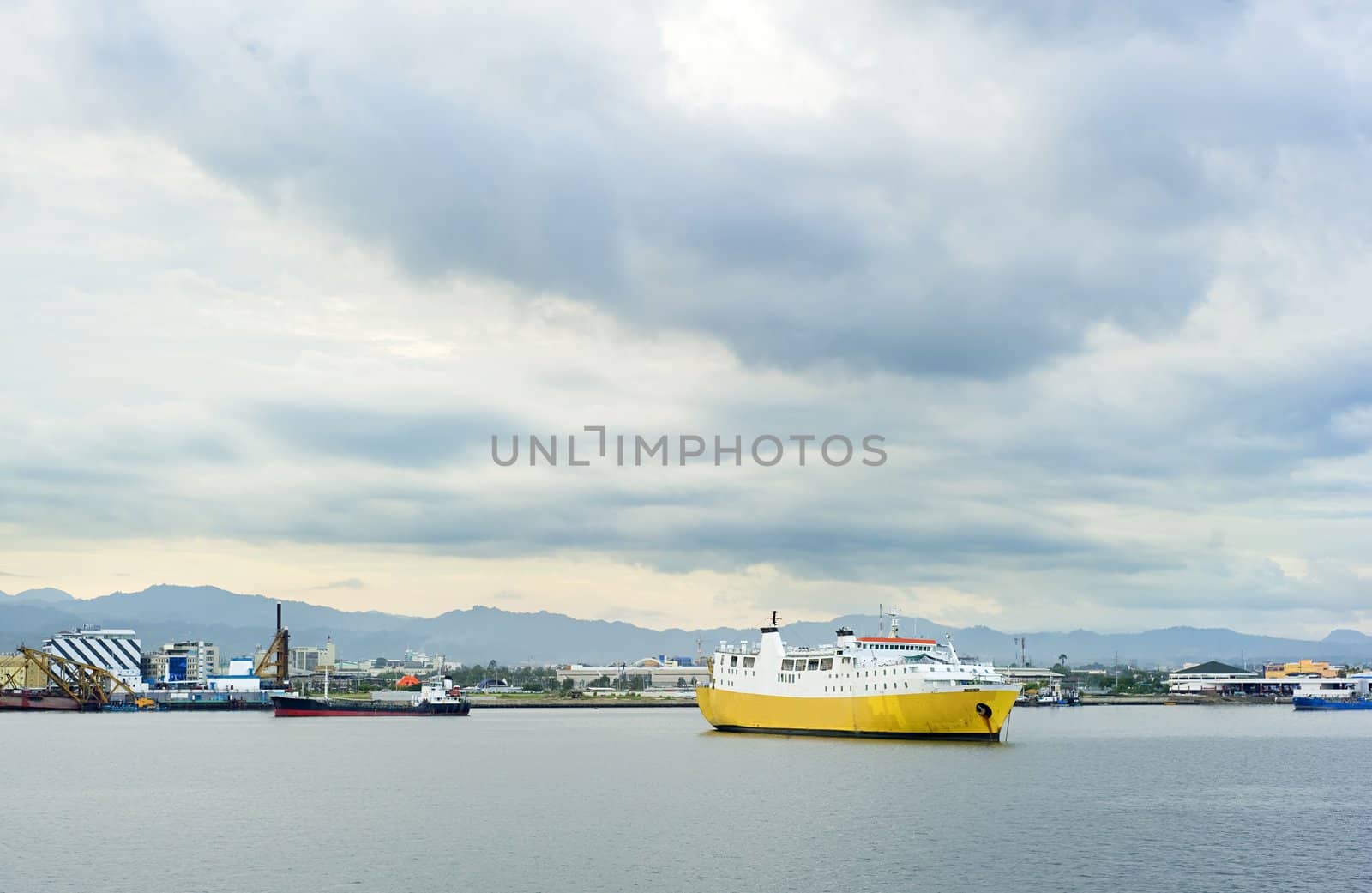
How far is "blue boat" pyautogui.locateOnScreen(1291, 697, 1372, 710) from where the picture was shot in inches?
7052

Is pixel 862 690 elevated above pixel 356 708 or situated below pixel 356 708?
above

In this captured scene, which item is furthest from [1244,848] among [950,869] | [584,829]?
[584,829]

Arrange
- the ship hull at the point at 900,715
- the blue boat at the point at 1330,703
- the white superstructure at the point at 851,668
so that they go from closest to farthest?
the ship hull at the point at 900,715, the white superstructure at the point at 851,668, the blue boat at the point at 1330,703

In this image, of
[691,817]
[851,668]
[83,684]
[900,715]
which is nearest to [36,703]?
[83,684]

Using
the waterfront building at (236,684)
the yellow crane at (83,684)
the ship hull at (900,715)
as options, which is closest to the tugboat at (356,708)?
the yellow crane at (83,684)

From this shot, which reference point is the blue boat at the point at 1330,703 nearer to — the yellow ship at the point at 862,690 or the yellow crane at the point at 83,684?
the yellow ship at the point at 862,690

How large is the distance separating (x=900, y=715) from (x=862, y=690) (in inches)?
136

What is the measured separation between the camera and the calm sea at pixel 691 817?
38.5 metres

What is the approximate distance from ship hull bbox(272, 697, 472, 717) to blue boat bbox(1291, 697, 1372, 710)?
126 meters

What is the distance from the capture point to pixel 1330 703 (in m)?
183

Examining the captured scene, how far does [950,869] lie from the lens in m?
39.2

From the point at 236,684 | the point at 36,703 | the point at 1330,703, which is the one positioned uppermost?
the point at 236,684

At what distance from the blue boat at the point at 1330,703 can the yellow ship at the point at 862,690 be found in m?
118

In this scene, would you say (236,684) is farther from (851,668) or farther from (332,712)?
(851,668)
